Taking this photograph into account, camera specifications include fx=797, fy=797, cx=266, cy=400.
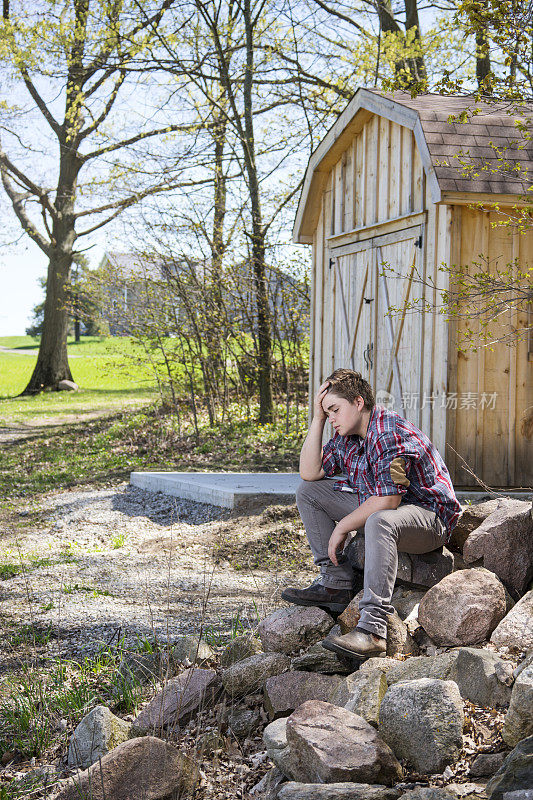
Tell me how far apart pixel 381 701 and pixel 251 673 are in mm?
931

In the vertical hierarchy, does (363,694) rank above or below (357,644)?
below

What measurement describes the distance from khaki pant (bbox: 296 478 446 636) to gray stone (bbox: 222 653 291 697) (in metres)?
0.54

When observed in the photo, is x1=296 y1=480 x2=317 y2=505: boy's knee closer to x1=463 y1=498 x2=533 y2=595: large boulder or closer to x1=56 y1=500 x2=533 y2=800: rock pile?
x1=56 y1=500 x2=533 y2=800: rock pile

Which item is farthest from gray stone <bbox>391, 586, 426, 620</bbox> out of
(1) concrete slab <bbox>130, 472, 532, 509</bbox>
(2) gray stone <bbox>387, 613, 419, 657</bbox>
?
(1) concrete slab <bbox>130, 472, 532, 509</bbox>

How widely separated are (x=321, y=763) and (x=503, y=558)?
1.77m

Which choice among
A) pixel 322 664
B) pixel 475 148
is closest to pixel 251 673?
pixel 322 664

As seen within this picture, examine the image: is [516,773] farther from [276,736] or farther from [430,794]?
[276,736]

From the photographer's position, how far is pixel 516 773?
2.58 m

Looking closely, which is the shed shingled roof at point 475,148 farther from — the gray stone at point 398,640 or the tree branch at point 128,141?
the tree branch at point 128,141

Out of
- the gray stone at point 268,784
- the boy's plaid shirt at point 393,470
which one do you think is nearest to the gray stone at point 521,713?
the gray stone at point 268,784

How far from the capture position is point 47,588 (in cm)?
615

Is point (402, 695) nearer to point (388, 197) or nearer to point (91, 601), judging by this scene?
point (91, 601)

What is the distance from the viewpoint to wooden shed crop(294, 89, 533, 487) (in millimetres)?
7703

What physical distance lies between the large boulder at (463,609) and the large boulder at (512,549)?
223 millimetres
